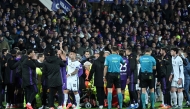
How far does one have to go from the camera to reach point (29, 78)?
18.5 m

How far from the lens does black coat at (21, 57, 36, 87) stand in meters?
18.5

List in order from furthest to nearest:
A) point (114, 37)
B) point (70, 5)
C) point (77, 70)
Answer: point (70, 5), point (114, 37), point (77, 70)

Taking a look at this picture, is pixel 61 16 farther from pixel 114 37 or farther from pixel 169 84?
pixel 169 84

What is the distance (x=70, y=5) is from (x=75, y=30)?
3479 mm

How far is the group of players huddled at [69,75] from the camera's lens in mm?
A: 18422

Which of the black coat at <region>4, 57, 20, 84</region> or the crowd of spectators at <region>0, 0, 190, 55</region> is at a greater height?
the crowd of spectators at <region>0, 0, 190, 55</region>

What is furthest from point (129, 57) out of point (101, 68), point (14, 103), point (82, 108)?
point (14, 103)

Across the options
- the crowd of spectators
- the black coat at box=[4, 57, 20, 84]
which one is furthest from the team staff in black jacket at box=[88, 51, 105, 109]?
the crowd of spectators

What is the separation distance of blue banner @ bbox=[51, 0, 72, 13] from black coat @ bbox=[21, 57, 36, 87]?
11.8 metres

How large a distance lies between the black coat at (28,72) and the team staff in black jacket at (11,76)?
1.45 feet

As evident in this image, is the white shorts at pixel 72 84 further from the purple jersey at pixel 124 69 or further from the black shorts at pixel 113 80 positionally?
the purple jersey at pixel 124 69

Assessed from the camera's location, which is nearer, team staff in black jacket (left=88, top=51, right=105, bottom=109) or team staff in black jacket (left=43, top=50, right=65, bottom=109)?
team staff in black jacket (left=43, top=50, right=65, bottom=109)

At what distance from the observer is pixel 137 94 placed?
2011 cm

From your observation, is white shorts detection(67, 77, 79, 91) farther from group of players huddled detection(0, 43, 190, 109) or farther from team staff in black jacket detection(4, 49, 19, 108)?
team staff in black jacket detection(4, 49, 19, 108)
